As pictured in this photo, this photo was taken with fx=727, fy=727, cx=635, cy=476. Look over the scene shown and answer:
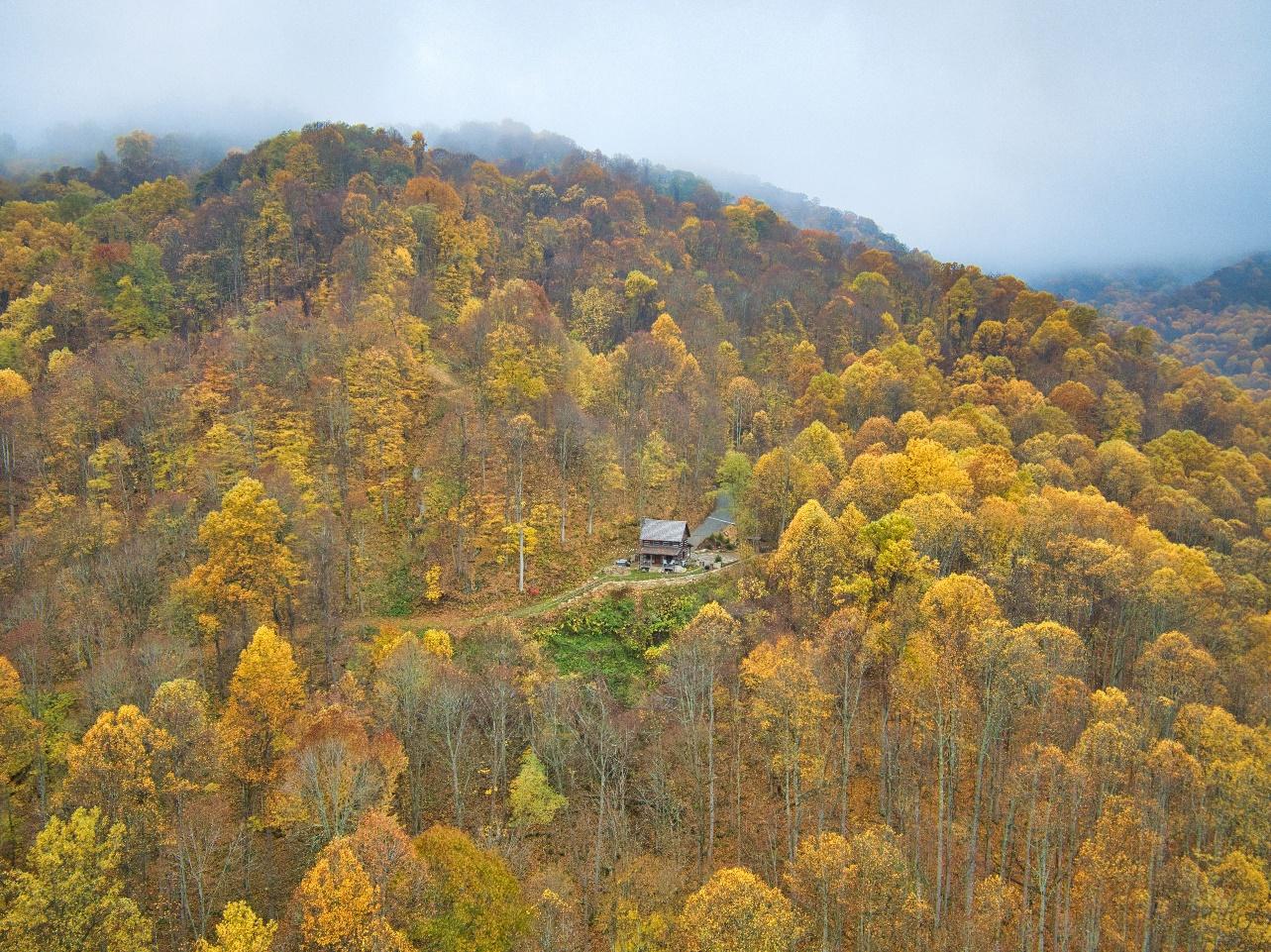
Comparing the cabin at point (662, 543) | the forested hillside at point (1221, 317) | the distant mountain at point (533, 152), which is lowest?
the cabin at point (662, 543)

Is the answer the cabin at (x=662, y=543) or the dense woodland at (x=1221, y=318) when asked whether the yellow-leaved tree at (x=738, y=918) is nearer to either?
the cabin at (x=662, y=543)

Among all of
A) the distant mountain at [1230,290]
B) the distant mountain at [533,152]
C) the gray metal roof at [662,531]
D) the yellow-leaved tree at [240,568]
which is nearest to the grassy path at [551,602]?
the gray metal roof at [662,531]

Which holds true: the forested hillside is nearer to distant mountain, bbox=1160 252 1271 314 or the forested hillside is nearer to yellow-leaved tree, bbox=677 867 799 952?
distant mountain, bbox=1160 252 1271 314

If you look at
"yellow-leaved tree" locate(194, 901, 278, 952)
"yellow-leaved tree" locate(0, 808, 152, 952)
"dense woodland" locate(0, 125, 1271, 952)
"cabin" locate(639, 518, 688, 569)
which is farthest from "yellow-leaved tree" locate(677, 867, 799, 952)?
"cabin" locate(639, 518, 688, 569)

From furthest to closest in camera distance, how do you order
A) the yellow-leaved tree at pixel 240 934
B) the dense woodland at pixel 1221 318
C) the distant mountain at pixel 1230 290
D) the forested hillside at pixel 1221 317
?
1. the distant mountain at pixel 1230 290
2. the forested hillside at pixel 1221 317
3. the dense woodland at pixel 1221 318
4. the yellow-leaved tree at pixel 240 934

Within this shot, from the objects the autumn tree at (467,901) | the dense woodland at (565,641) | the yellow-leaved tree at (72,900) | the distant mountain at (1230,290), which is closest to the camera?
A: the yellow-leaved tree at (72,900)

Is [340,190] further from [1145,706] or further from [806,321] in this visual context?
[1145,706]

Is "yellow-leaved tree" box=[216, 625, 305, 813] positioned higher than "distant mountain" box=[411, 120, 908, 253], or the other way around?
"distant mountain" box=[411, 120, 908, 253]
